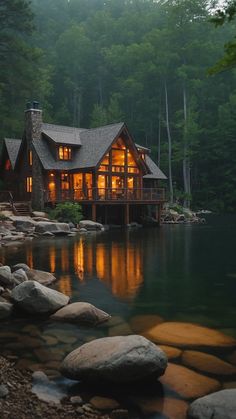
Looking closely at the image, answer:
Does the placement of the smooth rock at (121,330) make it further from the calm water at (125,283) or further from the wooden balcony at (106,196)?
the wooden balcony at (106,196)

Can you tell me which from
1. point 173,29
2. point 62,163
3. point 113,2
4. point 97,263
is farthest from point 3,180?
point 113,2

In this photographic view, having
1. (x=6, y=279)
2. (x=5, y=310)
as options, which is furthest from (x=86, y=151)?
(x=5, y=310)

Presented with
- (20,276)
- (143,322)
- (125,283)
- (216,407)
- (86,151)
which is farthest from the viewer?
(86,151)

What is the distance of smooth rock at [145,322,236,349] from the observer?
828 centimetres

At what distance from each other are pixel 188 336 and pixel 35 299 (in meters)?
3.67

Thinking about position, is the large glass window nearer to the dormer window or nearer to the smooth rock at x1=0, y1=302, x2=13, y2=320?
the dormer window

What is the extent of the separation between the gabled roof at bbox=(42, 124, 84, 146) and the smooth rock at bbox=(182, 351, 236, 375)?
3227cm

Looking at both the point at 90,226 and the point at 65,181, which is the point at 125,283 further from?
the point at 65,181

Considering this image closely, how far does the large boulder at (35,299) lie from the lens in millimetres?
10000

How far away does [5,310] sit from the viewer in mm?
9781

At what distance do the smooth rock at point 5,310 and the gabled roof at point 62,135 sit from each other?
29397 millimetres

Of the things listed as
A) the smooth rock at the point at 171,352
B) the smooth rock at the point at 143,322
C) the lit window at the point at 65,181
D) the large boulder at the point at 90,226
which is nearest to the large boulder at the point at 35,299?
the smooth rock at the point at 143,322

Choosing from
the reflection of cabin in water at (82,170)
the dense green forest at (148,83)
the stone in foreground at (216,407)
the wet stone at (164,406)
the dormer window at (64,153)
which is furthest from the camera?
the dense green forest at (148,83)

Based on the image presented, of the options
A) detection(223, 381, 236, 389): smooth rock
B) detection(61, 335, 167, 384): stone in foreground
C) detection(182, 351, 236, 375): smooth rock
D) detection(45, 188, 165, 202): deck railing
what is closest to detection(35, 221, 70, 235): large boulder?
detection(45, 188, 165, 202): deck railing
